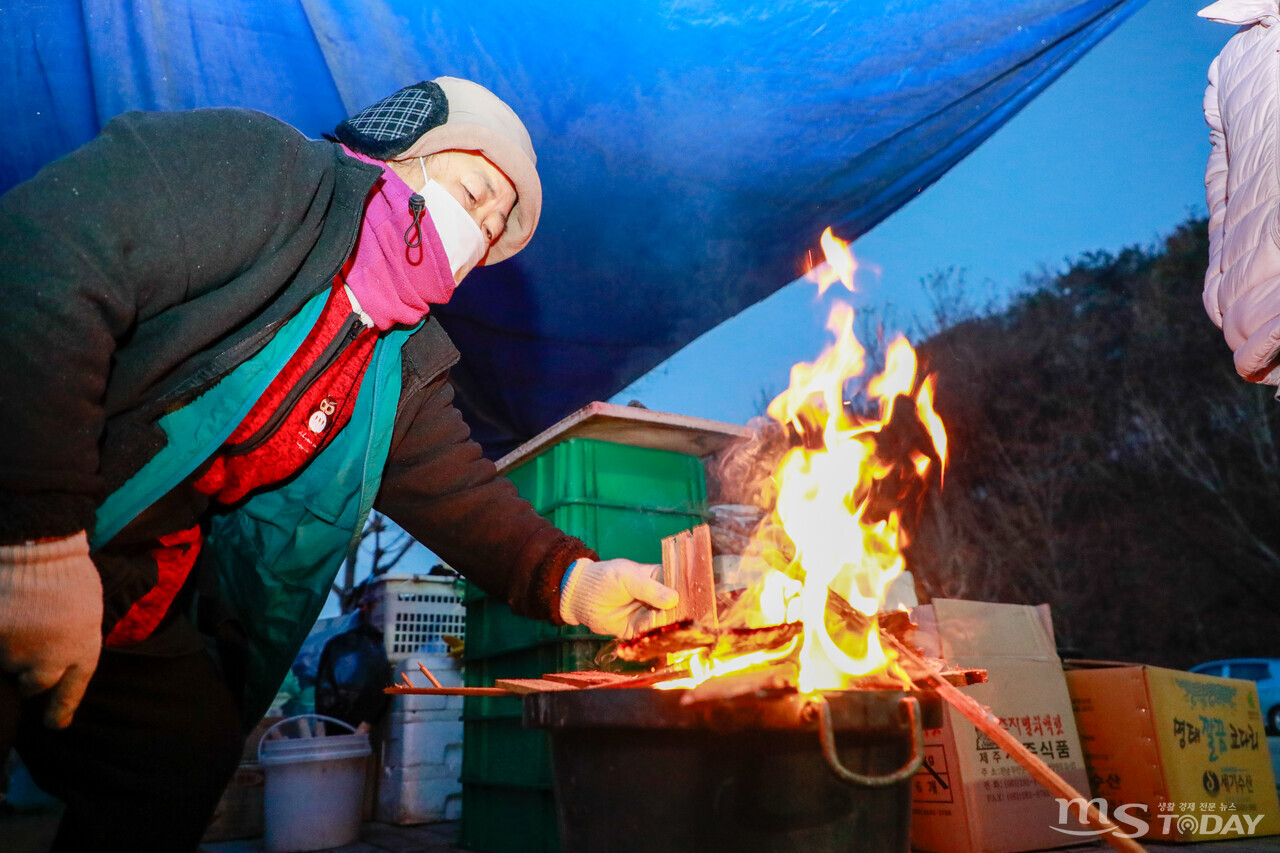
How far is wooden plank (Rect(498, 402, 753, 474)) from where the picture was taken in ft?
10.4

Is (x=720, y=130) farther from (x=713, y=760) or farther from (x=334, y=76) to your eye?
(x=713, y=760)

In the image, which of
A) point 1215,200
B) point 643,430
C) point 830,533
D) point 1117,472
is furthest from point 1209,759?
point 1117,472

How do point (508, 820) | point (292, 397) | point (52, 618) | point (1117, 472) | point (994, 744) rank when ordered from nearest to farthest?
point (52, 618) < point (292, 397) < point (994, 744) < point (508, 820) < point (1117, 472)

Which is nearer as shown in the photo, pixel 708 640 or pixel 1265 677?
pixel 708 640

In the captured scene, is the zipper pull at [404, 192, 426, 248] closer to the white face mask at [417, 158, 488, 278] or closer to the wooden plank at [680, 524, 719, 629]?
the white face mask at [417, 158, 488, 278]

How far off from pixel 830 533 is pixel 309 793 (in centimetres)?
318

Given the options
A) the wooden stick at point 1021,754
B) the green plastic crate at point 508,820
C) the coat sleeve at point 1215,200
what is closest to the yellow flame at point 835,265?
the coat sleeve at point 1215,200

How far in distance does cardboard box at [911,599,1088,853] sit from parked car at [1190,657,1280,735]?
7.96 m

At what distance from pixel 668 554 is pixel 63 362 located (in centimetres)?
144

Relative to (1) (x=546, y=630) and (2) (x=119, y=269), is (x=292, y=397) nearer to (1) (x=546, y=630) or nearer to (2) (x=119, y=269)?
(2) (x=119, y=269)

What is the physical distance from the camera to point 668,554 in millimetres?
2078

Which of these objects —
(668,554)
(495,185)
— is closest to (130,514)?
(495,185)

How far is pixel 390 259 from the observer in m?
1.68

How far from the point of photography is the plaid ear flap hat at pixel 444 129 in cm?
173
